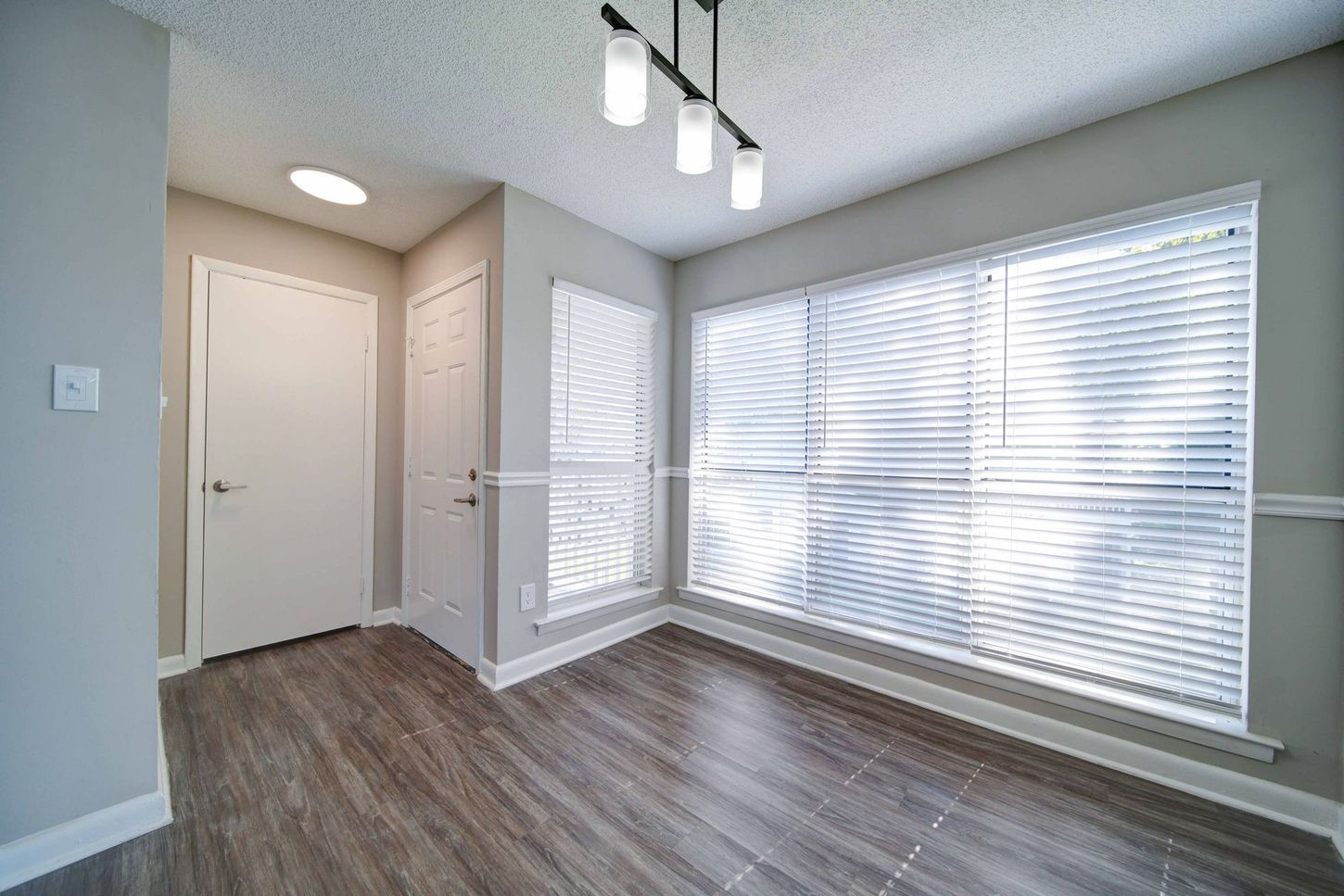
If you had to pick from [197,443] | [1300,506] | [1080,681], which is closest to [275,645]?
Result: [197,443]

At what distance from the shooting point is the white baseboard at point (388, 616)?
3320 millimetres

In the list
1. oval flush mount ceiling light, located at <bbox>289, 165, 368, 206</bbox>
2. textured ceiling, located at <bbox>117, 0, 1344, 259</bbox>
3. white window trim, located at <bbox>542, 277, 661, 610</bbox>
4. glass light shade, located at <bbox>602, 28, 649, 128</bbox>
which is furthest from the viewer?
white window trim, located at <bbox>542, 277, 661, 610</bbox>

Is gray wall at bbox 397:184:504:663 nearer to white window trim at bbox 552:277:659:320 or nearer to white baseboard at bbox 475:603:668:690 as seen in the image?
white baseboard at bbox 475:603:668:690

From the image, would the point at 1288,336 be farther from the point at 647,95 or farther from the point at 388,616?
the point at 388,616

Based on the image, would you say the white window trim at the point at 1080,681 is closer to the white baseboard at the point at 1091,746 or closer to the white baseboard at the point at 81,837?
the white baseboard at the point at 1091,746

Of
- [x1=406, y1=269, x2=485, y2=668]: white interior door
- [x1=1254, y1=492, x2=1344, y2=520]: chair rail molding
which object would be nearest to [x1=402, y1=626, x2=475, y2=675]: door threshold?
[x1=406, y1=269, x2=485, y2=668]: white interior door

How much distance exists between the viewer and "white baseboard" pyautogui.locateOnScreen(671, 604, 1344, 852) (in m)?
1.63

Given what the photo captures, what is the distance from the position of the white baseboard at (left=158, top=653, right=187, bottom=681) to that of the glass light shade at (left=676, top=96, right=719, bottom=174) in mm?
3480

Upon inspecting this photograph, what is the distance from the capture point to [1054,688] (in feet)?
6.68

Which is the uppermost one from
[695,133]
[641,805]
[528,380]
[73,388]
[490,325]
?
[695,133]

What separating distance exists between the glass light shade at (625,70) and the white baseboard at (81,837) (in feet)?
8.16

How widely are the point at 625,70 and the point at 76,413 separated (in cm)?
190

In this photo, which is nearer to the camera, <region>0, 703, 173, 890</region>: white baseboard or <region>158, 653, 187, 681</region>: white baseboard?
<region>0, 703, 173, 890</region>: white baseboard

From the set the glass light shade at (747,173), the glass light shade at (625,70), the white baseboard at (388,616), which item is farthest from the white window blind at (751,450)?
the white baseboard at (388,616)
